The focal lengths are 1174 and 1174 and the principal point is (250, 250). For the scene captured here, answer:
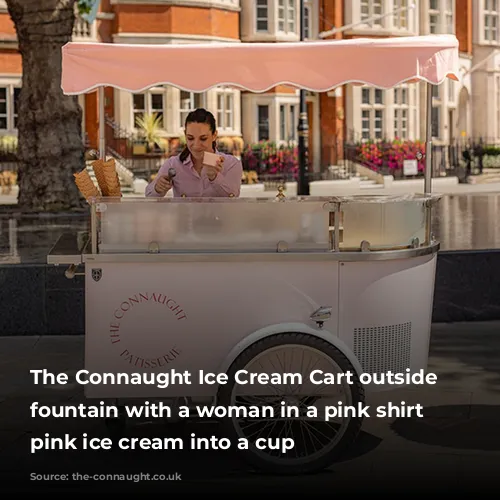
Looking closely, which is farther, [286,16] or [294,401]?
[286,16]

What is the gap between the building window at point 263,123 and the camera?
4334 centimetres

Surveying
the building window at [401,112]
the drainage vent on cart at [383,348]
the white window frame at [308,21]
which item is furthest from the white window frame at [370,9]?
the drainage vent on cart at [383,348]

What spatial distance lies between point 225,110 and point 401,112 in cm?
905

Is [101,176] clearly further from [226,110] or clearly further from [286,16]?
[286,16]

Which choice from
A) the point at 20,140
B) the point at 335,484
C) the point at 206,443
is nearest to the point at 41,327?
the point at 206,443

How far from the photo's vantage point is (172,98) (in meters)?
40.4

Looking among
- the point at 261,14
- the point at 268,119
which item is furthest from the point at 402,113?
the point at 261,14

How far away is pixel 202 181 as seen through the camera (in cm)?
722

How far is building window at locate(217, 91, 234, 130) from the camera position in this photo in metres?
42.1

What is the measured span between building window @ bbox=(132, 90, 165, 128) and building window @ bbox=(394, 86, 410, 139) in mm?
11026

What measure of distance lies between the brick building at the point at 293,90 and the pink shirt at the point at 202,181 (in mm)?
30060

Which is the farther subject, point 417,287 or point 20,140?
point 20,140

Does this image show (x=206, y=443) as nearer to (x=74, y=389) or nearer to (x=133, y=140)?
(x=74, y=389)

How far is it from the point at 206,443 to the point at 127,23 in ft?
114
